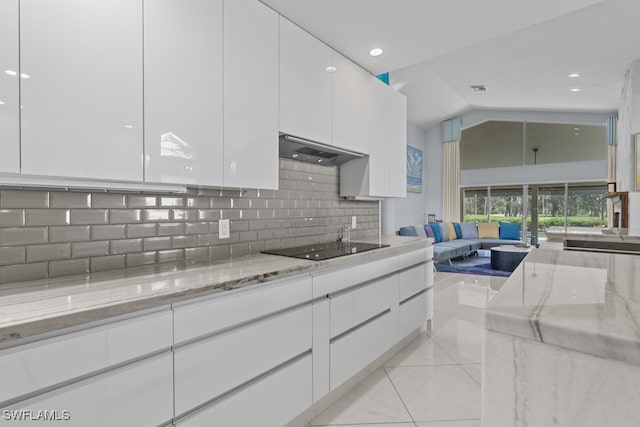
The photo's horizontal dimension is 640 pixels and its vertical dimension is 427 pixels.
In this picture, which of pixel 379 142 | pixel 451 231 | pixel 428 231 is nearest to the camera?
pixel 379 142

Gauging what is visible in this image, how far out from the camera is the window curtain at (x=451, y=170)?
8.75 m

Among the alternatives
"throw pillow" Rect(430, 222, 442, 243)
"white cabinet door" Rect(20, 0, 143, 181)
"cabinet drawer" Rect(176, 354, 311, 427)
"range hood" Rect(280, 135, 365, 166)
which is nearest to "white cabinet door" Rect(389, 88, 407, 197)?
"range hood" Rect(280, 135, 365, 166)

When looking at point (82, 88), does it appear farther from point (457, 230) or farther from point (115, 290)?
point (457, 230)

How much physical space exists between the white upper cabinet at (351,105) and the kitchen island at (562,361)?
2.09 m

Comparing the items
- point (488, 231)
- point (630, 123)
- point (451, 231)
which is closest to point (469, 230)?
point (488, 231)

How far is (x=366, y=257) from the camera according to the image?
7.28ft

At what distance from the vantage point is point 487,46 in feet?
15.0

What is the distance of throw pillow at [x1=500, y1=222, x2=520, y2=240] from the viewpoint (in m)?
8.02

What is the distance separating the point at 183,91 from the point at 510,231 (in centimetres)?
846

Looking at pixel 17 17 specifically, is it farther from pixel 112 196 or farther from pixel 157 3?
pixel 112 196

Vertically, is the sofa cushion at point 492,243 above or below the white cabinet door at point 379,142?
below

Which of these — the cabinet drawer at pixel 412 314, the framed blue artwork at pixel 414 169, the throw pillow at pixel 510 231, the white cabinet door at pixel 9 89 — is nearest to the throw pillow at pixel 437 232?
the framed blue artwork at pixel 414 169

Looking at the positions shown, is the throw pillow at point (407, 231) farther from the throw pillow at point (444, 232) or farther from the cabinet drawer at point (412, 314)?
the cabinet drawer at point (412, 314)

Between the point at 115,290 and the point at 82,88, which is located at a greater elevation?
the point at 82,88
